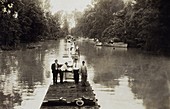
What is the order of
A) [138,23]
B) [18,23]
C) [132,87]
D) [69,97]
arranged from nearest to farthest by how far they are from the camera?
[69,97] < [132,87] < [138,23] < [18,23]

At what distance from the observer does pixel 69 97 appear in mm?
19547

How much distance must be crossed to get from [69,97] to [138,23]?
55.9m

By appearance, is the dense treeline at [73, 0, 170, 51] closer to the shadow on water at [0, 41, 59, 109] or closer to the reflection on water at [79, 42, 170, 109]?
the reflection on water at [79, 42, 170, 109]

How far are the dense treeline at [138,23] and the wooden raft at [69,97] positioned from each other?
35.2 m

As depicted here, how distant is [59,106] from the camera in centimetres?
1742

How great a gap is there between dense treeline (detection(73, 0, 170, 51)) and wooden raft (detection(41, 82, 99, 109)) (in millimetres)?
35221

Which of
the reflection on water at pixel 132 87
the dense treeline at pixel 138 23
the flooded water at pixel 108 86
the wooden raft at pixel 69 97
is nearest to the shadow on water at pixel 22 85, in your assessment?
the flooded water at pixel 108 86

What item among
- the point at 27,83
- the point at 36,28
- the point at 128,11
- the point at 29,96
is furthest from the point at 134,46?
the point at 29,96

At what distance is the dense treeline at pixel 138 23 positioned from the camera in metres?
57.5

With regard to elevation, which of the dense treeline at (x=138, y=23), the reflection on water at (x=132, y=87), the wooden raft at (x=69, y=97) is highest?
the dense treeline at (x=138, y=23)

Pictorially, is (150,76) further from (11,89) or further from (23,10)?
(23,10)

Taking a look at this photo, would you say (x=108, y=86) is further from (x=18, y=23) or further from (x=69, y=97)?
(x=18, y=23)

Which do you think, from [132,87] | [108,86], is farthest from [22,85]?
[132,87]

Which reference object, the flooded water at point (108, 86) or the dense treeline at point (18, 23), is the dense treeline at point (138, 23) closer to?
the dense treeline at point (18, 23)
